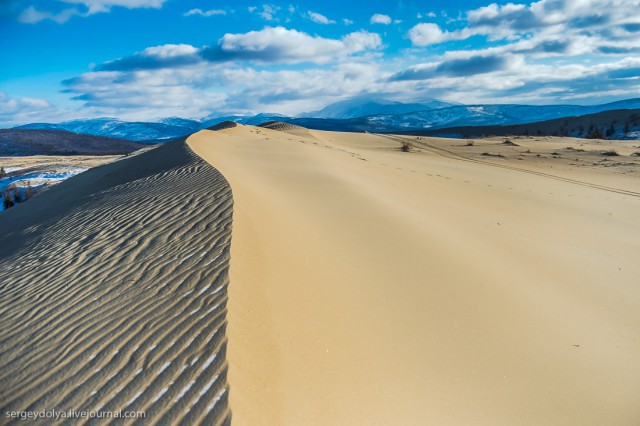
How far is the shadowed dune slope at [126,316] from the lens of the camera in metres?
2.25

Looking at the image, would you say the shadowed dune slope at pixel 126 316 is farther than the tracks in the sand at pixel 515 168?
No

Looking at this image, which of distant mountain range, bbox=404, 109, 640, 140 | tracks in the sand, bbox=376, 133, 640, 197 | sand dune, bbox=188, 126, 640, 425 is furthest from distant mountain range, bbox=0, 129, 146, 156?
sand dune, bbox=188, 126, 640, 425

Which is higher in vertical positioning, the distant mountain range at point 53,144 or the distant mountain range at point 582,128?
the distant mountain range at point 582,128

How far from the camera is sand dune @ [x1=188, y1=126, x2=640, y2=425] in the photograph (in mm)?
2443

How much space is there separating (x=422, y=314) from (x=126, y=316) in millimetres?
2250

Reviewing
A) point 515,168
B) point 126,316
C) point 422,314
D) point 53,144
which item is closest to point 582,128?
point 515,168

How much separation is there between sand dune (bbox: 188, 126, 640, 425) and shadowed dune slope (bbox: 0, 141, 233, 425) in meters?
0.18

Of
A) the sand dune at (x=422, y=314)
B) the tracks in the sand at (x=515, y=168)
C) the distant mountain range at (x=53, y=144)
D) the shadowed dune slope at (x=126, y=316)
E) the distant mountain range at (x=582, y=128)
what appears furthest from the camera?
the distant mountain range at (x=53, y=144)

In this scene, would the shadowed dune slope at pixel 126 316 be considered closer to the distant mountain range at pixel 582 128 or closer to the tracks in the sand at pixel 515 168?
the tracks in the sand at pixel 515 168

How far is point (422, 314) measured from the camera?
3354 millimetres

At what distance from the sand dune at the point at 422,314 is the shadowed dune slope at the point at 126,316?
0.18m

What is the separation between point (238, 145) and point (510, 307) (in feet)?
38.5

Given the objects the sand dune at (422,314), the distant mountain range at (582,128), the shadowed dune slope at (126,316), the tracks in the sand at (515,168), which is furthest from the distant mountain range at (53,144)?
the sand dune at (422,314)

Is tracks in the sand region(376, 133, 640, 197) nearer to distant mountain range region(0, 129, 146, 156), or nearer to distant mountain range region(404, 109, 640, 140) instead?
distant mountain range region(404, 109, 640, 140)
